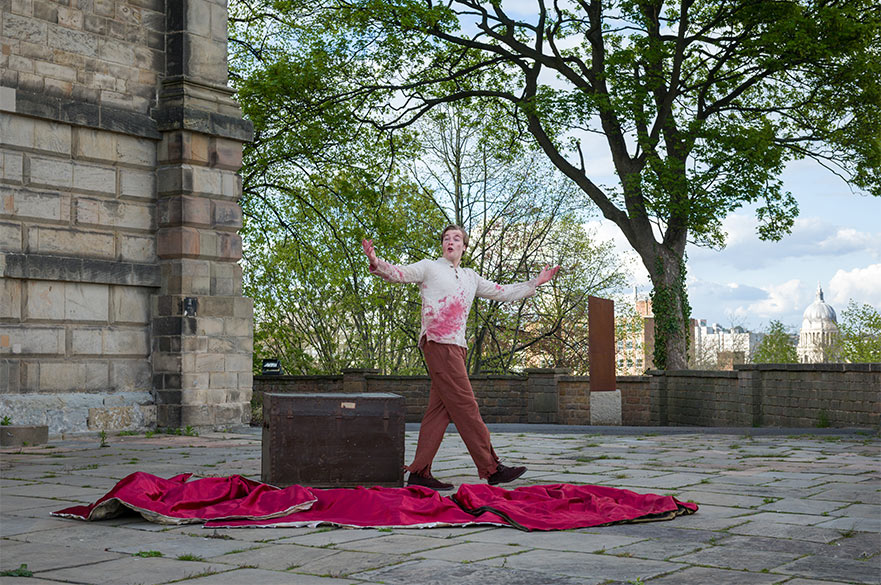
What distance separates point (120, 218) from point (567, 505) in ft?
27.3

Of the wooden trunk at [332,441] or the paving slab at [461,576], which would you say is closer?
the paving slab at [461,576]

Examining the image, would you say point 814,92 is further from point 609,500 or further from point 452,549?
point 452,549

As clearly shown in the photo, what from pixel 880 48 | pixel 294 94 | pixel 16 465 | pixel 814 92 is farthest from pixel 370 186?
pixel 16 465

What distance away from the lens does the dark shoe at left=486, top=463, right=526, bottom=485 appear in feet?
25.4

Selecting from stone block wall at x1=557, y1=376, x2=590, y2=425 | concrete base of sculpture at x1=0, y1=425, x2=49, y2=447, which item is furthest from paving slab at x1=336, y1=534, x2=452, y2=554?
stone block wall at x1=557, y1=376, x2=590, y2=425

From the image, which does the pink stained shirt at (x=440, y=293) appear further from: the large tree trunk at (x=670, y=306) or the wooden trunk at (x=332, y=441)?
the large tree trunk at (x=670, y=306)

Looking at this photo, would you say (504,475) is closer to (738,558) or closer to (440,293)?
(440,293)

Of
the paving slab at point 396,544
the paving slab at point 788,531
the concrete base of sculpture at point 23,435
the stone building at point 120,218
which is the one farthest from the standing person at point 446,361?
the stone building at point 120,218

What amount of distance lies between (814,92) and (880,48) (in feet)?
6.77

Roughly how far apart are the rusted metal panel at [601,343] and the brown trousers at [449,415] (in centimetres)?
1196

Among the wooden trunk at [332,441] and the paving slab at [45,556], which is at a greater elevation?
the wooden trunk at [332,441]

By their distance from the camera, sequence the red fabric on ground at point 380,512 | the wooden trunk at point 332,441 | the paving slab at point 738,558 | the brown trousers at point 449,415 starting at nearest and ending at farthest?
the paving slab at point 738,558
the red fabric on ground at point 380,512
the wooden trunk at point 332,441
the brown trousers at point 449,415

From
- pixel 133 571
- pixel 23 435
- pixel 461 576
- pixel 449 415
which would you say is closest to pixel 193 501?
pixel 133 571

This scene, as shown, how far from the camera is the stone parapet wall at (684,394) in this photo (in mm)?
15758
